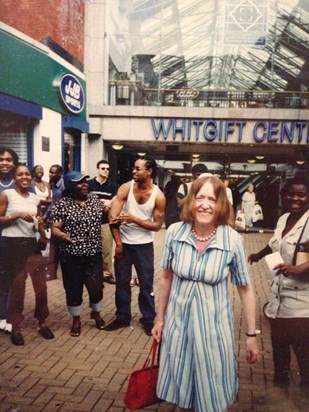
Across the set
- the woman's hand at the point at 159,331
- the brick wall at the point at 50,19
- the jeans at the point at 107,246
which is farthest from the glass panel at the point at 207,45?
the woman's hand at the point at 159,331

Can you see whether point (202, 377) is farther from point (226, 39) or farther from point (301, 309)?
point (226, 39)

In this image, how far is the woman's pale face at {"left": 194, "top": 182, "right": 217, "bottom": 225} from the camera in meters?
2.13

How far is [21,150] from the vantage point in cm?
306

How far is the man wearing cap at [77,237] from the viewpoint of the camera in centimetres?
378

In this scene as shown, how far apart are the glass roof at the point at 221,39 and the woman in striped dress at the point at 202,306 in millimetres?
1707

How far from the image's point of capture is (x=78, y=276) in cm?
388

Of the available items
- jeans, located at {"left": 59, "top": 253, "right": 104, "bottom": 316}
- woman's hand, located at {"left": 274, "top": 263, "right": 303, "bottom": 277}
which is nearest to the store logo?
jeans, located at {"left": 59, "top": 253, "right": 104, "bottom": 316}

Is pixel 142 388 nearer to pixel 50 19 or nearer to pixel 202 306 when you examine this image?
pixel 202 306

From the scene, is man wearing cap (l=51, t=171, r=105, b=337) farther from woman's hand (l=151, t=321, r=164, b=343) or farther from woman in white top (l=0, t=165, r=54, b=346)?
woman's hand (l=151, t=321, r=164, b=343)

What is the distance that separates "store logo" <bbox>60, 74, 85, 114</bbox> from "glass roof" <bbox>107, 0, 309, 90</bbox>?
776 mm

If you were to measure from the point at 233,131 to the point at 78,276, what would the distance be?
6.35ft

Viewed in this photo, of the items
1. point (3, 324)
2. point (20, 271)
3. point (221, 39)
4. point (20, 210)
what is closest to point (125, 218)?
point (20, 210)

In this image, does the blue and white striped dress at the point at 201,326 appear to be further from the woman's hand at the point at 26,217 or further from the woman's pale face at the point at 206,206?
the woman's hand at the point at 26,217

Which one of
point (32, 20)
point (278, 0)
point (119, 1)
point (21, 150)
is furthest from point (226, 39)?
point (21, 150)
